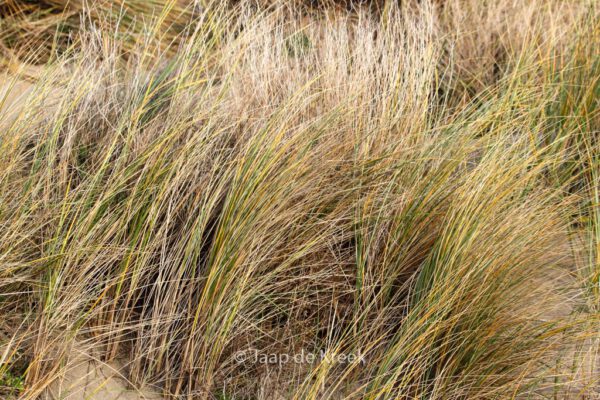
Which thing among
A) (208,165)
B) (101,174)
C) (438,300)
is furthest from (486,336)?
(101,174)

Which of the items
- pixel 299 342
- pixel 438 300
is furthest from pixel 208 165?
pixel 438 300

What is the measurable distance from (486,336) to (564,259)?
2.50 ft

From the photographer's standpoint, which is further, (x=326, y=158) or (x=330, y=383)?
(x=326, y=158)

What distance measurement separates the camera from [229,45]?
10.9 feet

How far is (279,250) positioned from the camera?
8.26 ft

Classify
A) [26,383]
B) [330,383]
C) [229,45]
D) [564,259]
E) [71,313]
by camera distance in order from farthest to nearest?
[229,45] < [564,259] < [330,383] < [71,313] < [26,383]

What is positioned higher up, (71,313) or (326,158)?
(326,158)

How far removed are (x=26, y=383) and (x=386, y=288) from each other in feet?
3.73

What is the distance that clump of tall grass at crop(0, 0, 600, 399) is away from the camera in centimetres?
239

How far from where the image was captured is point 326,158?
281 cm

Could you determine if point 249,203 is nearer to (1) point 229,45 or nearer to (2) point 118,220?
(2) point 118,220

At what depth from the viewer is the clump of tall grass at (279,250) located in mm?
2391

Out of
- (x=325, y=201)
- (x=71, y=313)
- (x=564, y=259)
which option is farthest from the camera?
(x=564, y=259)

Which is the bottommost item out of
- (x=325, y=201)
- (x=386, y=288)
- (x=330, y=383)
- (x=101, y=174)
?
(x=330, y=383)
